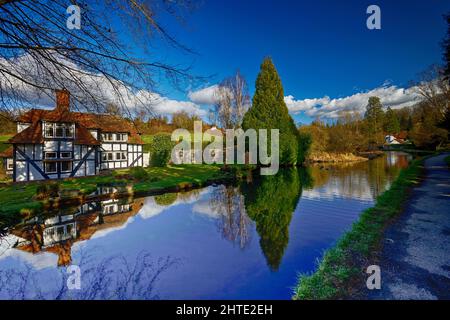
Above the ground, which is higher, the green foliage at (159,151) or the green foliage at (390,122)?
the green foliage at (390,122)

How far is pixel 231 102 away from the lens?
25.5 m

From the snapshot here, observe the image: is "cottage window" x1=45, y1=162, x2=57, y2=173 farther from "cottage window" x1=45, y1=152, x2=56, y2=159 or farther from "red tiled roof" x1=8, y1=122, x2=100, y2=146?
"red tiled roof" x1=8, y1=122, x2=100, y2=146

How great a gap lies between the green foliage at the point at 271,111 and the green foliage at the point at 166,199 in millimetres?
16686

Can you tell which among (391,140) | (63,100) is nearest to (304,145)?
(63,100)

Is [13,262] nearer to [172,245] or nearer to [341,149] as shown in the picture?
[172,245]

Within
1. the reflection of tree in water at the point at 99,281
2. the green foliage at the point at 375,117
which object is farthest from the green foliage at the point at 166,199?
the green foliage at the point at 375,117

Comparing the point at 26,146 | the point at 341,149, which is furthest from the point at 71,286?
the point at 341,149

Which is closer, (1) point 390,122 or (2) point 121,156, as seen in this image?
(2) point 121,156

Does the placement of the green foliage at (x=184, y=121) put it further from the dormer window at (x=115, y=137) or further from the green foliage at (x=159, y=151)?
the dormer window at (x=115, y=137)

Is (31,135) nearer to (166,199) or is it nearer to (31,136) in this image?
(31,136)

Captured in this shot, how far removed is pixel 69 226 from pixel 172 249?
4658 millimetres

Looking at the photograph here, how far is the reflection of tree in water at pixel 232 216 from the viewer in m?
7.00

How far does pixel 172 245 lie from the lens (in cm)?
644
